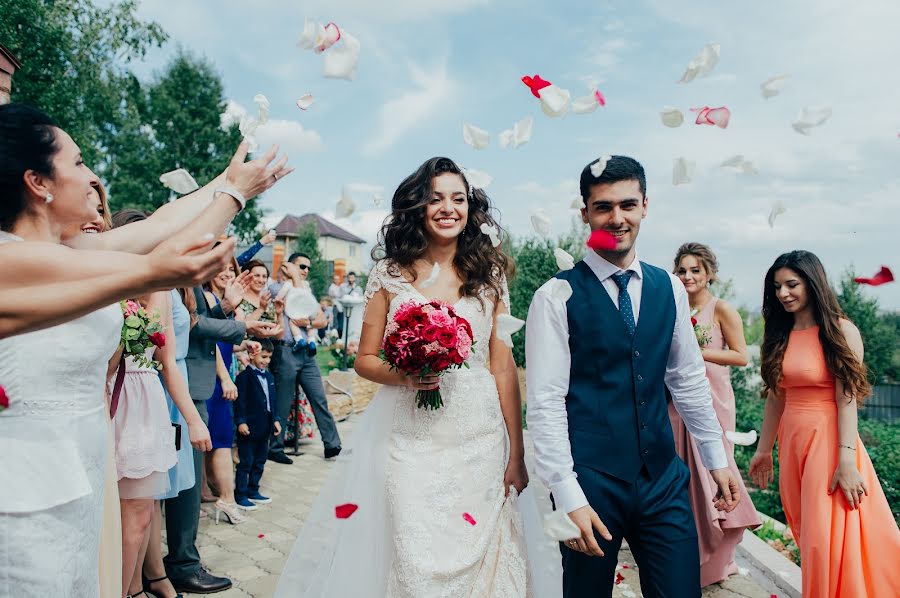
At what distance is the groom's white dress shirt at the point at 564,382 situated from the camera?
9.25 feet

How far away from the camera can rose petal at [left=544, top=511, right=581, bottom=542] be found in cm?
268

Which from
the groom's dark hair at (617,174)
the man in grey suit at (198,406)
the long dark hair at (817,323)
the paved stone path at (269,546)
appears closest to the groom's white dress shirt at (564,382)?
the groom's dark hair at (617,174)

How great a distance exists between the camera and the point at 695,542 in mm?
2900

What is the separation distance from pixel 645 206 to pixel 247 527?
4.71 meters

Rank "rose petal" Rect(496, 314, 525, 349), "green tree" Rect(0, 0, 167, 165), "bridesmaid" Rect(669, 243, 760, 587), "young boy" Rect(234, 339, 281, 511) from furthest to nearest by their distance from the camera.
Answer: "green tree" Rect(0, 0, 167, 165), "young boy" Rect(234, 339, 281, 511), "bridesmaid" Rect(669, 243, 760, 587), "rose petal" Rect(496, 314, 525, 349)

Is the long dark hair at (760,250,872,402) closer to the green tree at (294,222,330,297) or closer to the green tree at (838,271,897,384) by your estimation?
the green tree at (838,271,897,384)

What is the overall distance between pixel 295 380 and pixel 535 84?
608 centimetres

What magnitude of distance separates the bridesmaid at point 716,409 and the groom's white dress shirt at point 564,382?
4.28ft

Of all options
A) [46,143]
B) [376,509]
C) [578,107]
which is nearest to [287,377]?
[376,509]

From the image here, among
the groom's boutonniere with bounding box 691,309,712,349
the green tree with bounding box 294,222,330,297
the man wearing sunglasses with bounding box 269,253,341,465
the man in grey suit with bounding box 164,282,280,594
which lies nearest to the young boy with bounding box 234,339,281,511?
the man wearing sunglasses with bounding box 269,253,341,465

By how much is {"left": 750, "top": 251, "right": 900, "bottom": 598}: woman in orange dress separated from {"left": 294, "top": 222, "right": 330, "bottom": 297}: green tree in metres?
44.4

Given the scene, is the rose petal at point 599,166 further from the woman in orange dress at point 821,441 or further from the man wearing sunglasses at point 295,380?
the man wearing sunglasses at point 295,380

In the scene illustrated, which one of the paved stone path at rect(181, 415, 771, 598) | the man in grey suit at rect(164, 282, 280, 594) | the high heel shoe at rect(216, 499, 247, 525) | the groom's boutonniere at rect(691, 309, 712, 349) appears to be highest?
the groom's boutonniere at rect(691, 309, 712, 349)

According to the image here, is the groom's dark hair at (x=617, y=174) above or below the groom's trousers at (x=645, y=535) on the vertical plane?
above
